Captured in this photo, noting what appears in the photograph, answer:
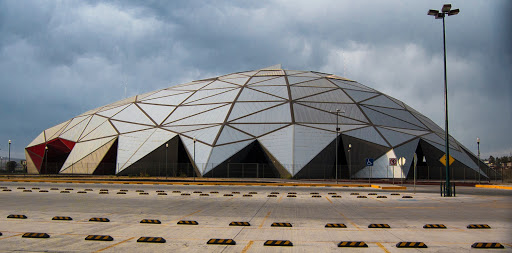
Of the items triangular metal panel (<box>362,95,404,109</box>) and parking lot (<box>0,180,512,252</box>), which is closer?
parking lot (<box>0,180,512,252</box>)

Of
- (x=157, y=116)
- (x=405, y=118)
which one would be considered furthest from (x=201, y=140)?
(x=405, y=118)

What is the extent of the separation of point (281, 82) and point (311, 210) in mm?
45418

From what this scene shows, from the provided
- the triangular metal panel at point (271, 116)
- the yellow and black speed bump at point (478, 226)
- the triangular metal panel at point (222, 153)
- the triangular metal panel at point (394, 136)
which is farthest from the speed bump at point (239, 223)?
the triangular metal panel at point (394, 136)

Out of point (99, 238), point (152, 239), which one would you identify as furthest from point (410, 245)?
point (99, 238)

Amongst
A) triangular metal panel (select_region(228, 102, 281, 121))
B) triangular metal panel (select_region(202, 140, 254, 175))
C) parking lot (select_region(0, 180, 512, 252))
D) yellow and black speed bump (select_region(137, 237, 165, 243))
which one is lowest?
parking lot (select_region(0, 180, 512, 252))

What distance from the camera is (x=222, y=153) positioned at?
4631 cm

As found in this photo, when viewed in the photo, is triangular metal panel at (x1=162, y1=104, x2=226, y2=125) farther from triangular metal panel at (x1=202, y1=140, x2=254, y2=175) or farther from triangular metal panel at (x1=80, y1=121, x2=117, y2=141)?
triangular metal panel at (x1=202, y1=140, x2=254, y2=175)

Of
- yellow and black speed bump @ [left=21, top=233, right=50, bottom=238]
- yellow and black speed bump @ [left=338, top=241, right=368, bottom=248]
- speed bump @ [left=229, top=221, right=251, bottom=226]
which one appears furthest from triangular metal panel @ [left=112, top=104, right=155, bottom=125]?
yellow and black speed bump @ [left=338, top=241, right=368, bottom=248]

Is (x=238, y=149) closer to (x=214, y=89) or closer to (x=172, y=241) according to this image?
(x=214, y=89)

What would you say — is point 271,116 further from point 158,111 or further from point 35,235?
point 35,235

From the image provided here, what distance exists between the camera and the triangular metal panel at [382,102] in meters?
57.4

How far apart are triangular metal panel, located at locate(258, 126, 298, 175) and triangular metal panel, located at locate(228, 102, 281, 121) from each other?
5068mm

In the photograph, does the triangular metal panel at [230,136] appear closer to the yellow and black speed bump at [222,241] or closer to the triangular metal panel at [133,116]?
the triangular metal panel at [133,116]

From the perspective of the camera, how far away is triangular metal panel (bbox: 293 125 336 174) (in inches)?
1779
